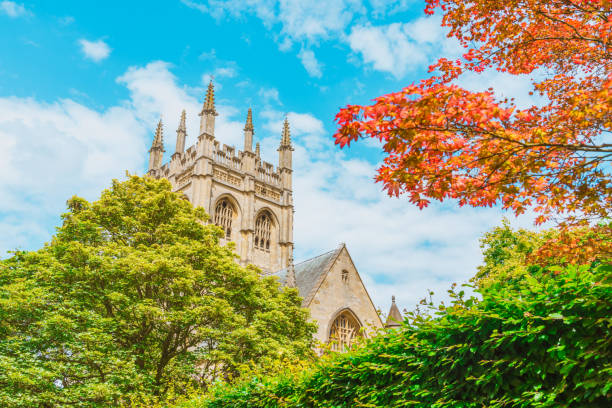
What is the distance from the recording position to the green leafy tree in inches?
482

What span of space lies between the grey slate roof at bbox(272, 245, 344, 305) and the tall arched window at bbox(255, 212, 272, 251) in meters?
15.1

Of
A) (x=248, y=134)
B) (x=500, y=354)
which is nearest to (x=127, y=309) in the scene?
(x=500, y=354)

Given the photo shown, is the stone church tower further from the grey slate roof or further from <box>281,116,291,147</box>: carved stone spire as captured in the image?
the grey slate roof

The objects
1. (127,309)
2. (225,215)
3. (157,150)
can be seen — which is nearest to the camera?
(127,309)

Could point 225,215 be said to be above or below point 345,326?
above

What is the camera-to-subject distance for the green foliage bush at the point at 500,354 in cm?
364

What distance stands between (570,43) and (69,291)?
14099mm

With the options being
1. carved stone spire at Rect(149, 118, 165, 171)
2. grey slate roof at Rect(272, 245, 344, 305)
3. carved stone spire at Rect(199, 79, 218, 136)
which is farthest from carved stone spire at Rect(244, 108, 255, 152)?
grey slate roof at Rect(272, 245, 344, 305)

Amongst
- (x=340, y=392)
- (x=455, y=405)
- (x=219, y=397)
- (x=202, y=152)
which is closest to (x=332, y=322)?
(x=219, y=397)

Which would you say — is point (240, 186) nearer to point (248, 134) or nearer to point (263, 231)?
point (263, 231)

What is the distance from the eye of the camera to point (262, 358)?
1465 centimetres

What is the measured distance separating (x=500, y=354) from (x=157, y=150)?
54443 mm

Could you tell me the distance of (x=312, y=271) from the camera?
30.2 metres

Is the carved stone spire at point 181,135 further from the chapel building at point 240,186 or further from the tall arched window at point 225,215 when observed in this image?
the tall arched window at point 225,215
